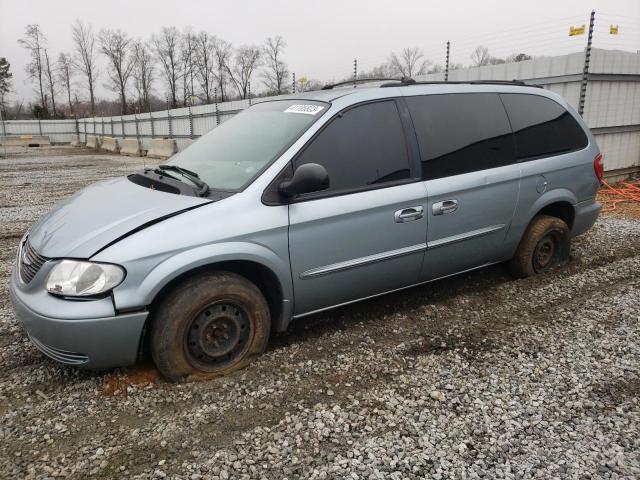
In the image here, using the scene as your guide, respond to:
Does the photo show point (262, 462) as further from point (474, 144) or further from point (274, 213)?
point (474, 144)

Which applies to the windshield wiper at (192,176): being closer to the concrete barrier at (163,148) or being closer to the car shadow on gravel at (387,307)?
the car shadow on gravel at (387,307)

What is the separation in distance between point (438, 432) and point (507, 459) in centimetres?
35

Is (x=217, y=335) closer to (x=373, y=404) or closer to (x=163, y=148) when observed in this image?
(x=373, y=404)

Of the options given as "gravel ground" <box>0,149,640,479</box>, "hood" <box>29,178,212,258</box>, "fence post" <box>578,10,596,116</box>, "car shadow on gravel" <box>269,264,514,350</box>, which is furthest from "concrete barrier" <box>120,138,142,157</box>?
"car shadow on gravel" <box>269,264,514,350</box>

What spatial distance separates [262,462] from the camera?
2219 millimetres

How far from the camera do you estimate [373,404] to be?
2652mm

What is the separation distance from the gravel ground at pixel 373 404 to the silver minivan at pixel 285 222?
275 millimetres

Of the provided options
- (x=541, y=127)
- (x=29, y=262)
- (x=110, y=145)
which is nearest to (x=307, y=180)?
(x=29, y=262)

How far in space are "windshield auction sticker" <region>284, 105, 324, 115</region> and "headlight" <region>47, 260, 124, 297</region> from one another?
66.3 inches

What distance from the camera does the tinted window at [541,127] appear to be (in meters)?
4.11

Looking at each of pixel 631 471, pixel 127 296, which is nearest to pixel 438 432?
pixel 631 471

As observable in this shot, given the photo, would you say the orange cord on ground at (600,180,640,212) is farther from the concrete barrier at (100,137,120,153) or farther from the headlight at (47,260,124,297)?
the concrete barrier at (100,137,120,153)

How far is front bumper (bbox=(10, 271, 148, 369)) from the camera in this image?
2.52 meters

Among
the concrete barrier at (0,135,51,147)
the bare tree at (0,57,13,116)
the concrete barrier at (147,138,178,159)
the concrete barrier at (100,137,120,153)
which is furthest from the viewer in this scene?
the bare tree at (0,57,13,116)
